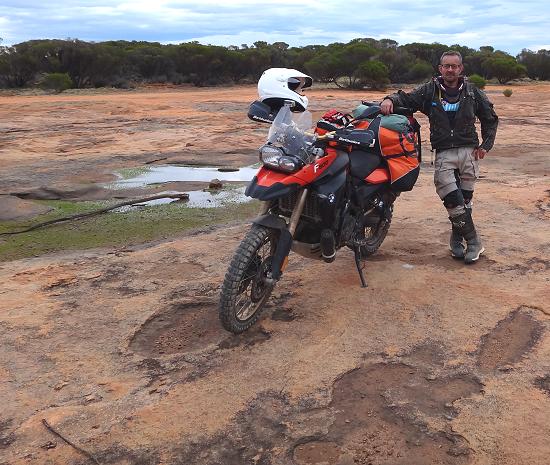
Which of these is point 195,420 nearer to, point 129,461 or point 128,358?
point 129,461

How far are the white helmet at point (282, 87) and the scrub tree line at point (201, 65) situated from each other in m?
22.1

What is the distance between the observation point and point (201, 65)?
98.2ft

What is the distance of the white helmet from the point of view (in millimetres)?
3654

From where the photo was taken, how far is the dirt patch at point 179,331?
11.5 ft

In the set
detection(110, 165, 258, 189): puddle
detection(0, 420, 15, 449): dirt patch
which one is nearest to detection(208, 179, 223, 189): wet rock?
detection(110, 165, 258, 189): puddle

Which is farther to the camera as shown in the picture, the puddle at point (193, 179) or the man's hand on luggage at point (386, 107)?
the puddle at point (193, 179)

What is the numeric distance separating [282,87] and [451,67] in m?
1.48

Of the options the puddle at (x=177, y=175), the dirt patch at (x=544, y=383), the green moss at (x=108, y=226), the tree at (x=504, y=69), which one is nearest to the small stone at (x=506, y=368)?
the dirt patch at (x=544, y=383)

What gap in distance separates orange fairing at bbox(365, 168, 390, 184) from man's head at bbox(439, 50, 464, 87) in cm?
90

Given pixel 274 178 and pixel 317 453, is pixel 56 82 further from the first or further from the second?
pixel 317 453

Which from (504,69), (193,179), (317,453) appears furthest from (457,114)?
(504,69)

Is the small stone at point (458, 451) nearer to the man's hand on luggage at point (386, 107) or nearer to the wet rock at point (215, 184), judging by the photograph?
the man's hand on luggage at point (386, 107)

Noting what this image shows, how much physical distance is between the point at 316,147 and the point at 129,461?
2.06m

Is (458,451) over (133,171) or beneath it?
beneath
